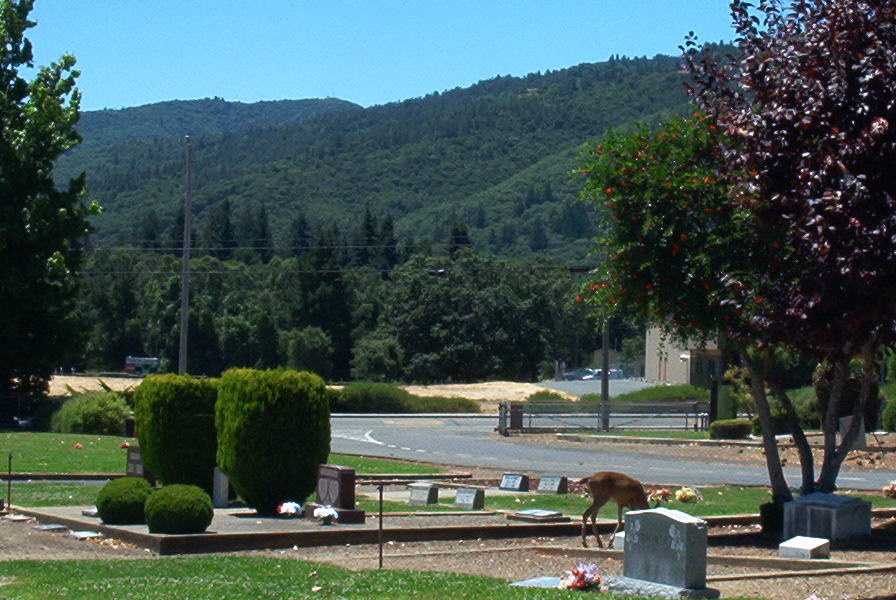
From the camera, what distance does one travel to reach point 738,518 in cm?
1714

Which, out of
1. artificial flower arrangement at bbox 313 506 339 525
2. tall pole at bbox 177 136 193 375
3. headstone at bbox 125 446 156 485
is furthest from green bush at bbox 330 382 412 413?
artificial flower arrangement at bbox 313 506 339 525

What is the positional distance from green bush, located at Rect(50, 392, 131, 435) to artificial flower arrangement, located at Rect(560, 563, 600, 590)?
27706 millimetres

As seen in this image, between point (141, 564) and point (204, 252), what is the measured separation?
4539 inches

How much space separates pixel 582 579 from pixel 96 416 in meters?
28.2

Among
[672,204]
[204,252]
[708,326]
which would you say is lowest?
[708,326]

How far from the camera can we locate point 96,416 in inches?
1431

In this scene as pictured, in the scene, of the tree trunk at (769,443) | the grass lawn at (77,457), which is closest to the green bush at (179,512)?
the tree trunk at (769,443)

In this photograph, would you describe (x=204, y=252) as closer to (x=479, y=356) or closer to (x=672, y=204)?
(x=479, y=356)

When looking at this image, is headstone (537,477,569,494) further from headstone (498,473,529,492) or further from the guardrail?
the guardrail

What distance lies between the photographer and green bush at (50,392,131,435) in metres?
36.3

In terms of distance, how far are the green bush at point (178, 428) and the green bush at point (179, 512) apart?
2.92 meters

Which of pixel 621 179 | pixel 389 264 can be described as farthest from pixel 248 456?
pixel 389 264

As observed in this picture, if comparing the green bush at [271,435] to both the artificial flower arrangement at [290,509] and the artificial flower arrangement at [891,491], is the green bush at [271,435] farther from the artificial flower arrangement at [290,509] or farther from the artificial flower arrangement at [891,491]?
the artificial flower arrangement at [891,491]

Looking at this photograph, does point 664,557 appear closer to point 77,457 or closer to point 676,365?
point 77,457
